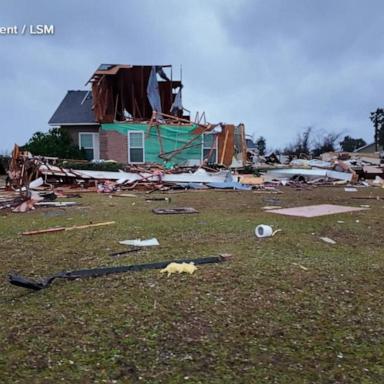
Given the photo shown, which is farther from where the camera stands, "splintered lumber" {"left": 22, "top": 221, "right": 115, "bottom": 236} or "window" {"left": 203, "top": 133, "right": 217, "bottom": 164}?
"window" {"left": 203, "top": 133, "right": 217, "bottom": 164}

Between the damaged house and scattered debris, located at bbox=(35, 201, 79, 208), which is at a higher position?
the damaged house

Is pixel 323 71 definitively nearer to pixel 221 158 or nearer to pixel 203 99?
pixel 203 99

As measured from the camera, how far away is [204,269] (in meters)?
3.67

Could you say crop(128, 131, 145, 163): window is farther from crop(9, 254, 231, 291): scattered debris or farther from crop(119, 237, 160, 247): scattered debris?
crop(9, 254, 231, 291): scattered debris

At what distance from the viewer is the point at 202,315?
2.67m

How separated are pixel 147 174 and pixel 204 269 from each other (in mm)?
10717

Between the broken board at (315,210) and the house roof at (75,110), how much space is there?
13.5 m

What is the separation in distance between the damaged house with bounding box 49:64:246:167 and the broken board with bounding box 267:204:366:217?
10.0 m

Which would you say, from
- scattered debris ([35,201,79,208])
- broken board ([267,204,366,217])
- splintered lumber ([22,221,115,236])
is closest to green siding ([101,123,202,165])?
scattered debris ([35,201,79,208])

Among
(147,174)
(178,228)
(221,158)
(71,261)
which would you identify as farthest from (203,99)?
(71,261)

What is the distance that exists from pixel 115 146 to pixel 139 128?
4.55ft

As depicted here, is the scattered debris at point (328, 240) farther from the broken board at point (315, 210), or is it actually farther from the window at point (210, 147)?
the window at point (210, 147)

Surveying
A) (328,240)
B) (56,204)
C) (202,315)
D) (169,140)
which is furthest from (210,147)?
(202,315)

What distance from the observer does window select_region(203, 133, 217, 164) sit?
1855cm
